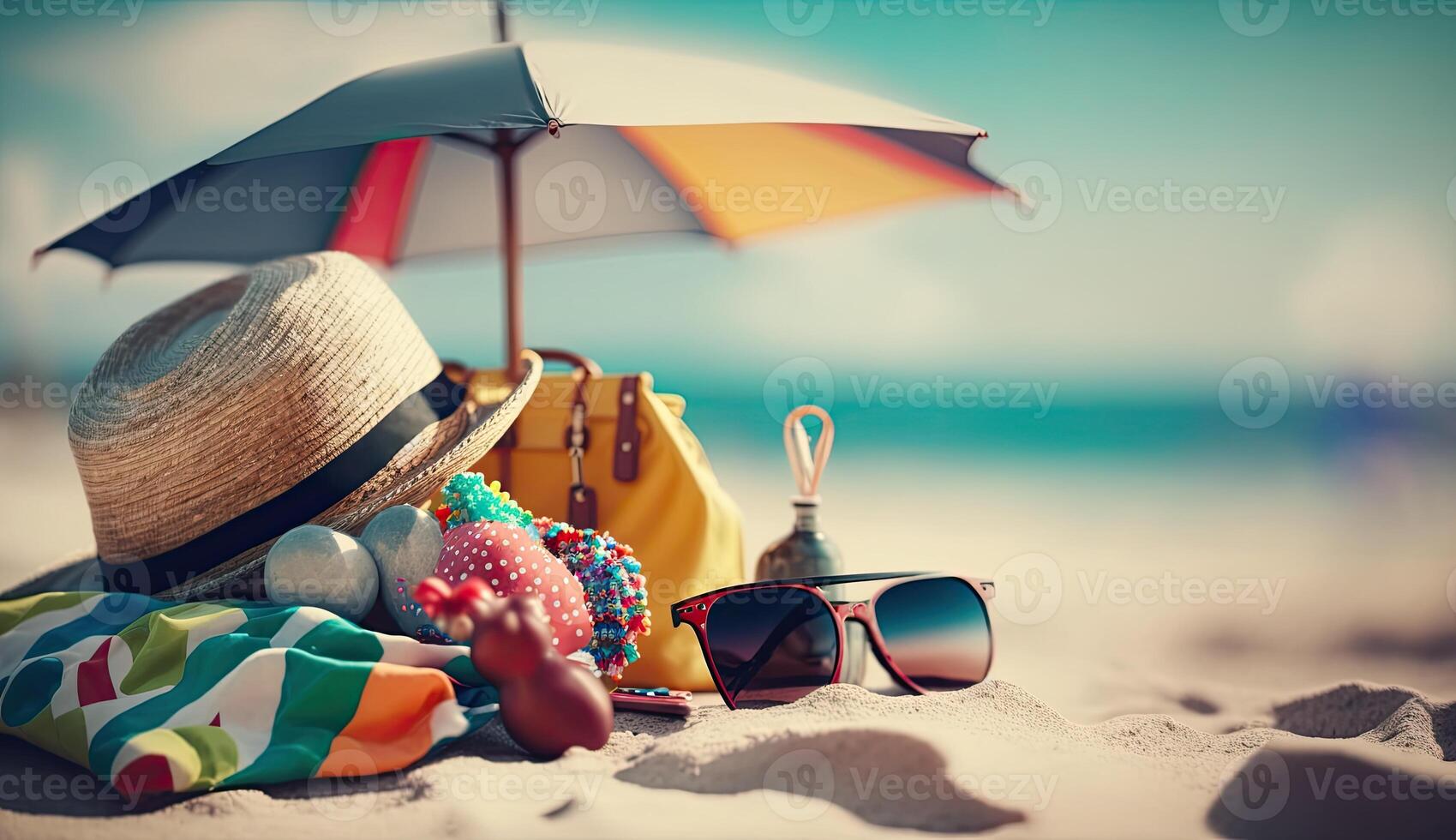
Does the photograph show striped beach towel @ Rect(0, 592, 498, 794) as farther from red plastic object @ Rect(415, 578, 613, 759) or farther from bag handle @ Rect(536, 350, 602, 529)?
bag handle @ Rect(536, 350, 602, 529)

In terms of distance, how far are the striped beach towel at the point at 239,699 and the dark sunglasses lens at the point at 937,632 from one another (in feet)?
2.96

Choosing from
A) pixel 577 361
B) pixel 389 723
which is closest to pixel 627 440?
pixel 577 361

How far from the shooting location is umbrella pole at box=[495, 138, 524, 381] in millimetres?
2982

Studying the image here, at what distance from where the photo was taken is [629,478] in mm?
2502

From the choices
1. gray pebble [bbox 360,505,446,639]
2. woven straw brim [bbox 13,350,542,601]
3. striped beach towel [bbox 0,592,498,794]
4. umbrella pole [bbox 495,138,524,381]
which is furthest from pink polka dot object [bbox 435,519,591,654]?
umbrella pole [bbox 495,138,524,381]

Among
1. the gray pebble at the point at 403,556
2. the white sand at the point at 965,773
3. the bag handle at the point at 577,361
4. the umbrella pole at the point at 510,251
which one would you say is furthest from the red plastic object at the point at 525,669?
the umbrella pole at the point at 510,251

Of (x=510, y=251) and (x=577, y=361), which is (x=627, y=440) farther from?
(x=510, y=251)

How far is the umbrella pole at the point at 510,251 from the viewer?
117 inches

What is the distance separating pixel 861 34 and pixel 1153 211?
2.97m

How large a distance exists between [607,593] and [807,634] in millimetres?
435

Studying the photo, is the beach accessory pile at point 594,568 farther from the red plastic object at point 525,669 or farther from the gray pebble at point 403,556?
the red plastic object at point 525,669

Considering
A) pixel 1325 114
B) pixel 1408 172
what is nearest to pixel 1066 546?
pixel 1408 172

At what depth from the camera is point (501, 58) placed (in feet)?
7.27

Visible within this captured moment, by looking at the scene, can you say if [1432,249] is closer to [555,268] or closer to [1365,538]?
[1365,538]
